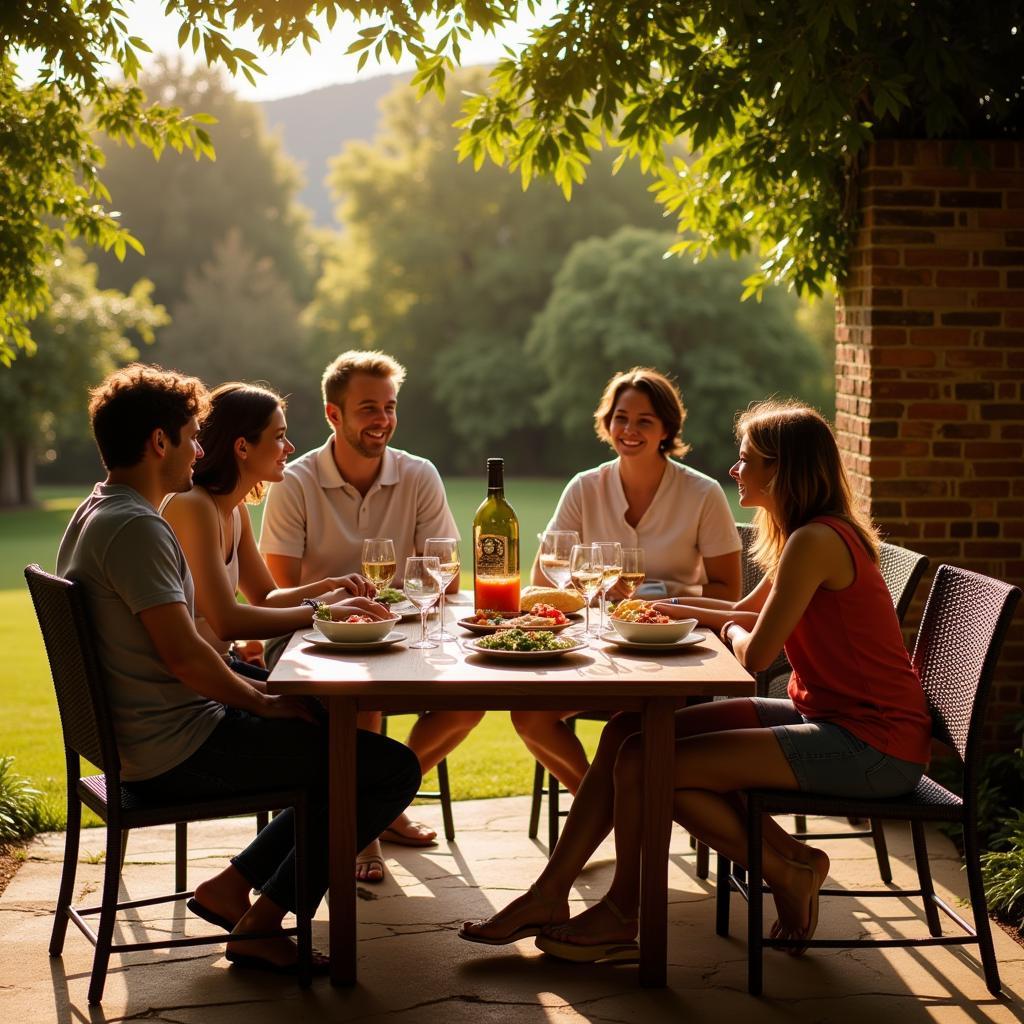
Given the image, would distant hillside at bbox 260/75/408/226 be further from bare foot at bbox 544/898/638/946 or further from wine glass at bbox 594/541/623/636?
bare foot at bbox 544/898/638/946

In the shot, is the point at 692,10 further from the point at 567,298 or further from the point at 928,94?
the point at 567,298

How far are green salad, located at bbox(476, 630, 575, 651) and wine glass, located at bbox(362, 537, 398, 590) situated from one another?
1.22ft

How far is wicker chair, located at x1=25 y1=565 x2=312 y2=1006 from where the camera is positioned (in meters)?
3.11

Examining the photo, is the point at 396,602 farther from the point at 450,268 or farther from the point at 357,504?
the point at 450,268

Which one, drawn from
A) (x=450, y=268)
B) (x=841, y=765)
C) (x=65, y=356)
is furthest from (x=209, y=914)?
(x=450, y=268)

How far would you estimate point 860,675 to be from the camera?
10.9 feet

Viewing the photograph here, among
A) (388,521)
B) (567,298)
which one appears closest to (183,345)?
(567,298)

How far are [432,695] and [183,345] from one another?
45066mm

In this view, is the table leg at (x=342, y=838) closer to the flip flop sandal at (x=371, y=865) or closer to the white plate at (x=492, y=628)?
the white plate at (x=492, y=628)

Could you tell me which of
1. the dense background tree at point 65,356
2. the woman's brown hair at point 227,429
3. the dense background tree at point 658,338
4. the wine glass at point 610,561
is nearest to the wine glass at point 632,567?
the wine glass at point 610,561

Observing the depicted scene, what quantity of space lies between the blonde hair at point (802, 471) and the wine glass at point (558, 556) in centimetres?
54

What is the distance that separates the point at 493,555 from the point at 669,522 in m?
0.99

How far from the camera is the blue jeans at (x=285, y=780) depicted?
3232mm

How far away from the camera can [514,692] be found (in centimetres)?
304
